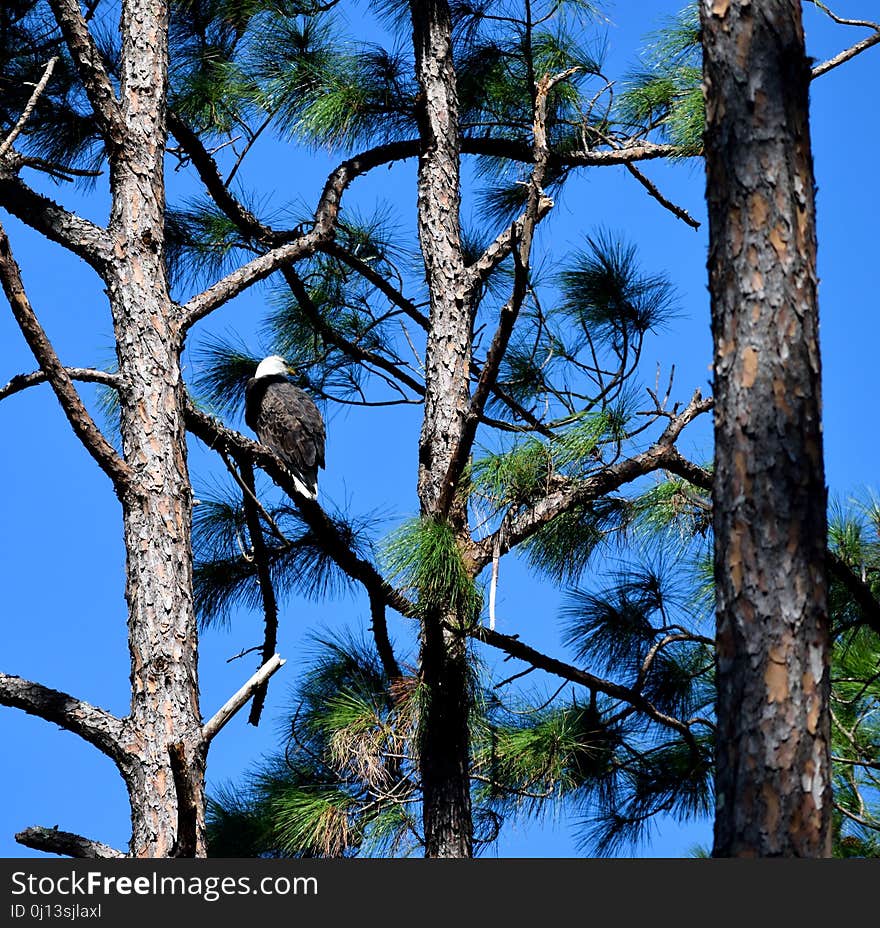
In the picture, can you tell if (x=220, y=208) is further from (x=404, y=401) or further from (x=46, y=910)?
(x=46, y=910)

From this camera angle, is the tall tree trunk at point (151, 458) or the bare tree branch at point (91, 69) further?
the bare tree branch at point (91, 69)

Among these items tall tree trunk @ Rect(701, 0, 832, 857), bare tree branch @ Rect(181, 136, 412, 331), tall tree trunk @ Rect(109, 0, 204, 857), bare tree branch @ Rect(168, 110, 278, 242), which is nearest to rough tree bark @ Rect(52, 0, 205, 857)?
tall tree trunk @ Rect(109, 0, 204, 857)

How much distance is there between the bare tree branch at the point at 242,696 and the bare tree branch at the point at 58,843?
365 mm

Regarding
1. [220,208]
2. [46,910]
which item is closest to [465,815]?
[46,910]

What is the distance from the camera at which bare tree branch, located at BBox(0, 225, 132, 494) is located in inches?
115

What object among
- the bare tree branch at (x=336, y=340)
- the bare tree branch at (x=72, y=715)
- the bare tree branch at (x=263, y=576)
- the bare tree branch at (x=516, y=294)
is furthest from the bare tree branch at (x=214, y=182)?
the bare tree branch at (x=72, y=715)

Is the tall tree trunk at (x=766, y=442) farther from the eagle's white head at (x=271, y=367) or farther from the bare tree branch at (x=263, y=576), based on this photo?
the eagle's white head at (x=271, y=367)

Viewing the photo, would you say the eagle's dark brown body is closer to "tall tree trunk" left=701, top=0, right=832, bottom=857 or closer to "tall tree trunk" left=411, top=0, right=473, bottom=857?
"tall tree trunk" left=411, top=0, right=473, bottom=857

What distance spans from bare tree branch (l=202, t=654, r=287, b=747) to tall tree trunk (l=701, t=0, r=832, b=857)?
1.00 meters

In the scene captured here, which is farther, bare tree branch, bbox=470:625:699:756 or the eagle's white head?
the eagle's white head

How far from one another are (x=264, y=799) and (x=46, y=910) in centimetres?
159

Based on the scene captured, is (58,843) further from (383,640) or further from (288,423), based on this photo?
(288,423)

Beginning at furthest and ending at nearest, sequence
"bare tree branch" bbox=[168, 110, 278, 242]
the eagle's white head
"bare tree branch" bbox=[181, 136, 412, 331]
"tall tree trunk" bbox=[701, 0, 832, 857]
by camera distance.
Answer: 1. the eagle's white head
2. "bare tree branch" bbox=[168, 110, 278, 242]
3. "bare tree branch" bbox=[181, 136, 412, 331]
4. "tall tree trunk" bbox=[701, 0, 832, 857]

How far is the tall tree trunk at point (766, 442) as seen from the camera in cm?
208
